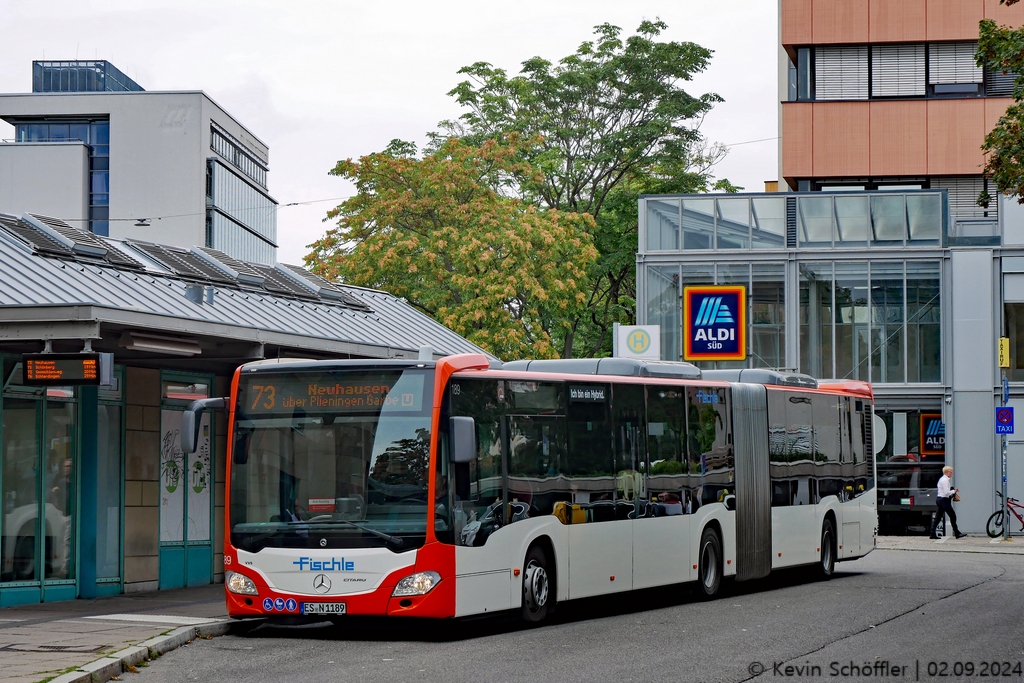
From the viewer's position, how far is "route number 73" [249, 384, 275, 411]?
14.2m

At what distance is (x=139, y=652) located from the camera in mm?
11758

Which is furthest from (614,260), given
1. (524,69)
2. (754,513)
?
(754,513)

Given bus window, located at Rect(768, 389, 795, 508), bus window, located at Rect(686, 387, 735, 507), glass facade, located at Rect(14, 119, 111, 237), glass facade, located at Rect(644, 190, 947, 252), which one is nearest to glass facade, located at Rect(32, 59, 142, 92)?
glass facade, located at Rect(14, 119, 111, 237)

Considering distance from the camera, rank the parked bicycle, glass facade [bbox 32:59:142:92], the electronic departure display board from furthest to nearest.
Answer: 1. glass facade [bbox 32:59:142:92]
2. the parked bicycle
3. the electronic departure display board

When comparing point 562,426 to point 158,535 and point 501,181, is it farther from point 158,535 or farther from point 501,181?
point 501,181

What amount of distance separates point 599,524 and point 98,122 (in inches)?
3538

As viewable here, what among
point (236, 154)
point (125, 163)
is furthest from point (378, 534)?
point (236, 154)

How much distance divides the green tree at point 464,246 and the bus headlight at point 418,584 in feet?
97.4

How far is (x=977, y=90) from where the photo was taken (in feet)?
143

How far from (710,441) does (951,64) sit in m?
28.2

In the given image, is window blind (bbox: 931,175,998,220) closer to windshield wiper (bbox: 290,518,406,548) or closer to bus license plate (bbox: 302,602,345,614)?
windshield wiper (bbox: 290,518,406,548)

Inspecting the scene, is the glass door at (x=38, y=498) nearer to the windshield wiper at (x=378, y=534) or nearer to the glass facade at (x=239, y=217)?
the windshield wiper at (x=378, y=534)

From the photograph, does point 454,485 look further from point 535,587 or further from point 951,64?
point 951,64

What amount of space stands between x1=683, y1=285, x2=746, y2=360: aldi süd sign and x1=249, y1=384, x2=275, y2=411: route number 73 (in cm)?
2483
